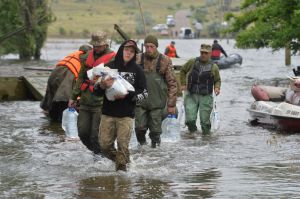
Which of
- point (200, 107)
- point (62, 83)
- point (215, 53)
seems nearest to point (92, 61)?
point (200, 107)

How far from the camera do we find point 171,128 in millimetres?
14047

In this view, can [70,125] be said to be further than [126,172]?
Yes

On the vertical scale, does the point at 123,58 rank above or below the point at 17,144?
above

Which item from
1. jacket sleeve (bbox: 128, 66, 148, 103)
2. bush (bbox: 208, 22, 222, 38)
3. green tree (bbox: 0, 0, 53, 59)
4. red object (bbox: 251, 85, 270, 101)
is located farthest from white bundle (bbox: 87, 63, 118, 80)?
bush (bbox: 208, 22, 222, 38)

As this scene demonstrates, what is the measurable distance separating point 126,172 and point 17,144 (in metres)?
3.81

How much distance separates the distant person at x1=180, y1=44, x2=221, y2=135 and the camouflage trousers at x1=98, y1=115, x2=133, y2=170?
171 inches

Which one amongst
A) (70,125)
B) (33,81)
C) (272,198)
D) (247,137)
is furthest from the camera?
(33,81)

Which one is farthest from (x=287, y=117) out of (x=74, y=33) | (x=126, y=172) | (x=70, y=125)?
(x=74, y=33)

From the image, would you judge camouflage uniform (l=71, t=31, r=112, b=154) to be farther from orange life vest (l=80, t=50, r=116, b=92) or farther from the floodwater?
the floodwater

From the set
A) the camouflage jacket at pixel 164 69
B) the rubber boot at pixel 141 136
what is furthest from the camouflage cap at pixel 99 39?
the rubber boot at pixel 141 136

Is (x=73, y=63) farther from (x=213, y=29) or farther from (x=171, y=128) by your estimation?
(x=213, y=29)

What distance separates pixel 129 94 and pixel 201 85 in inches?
185

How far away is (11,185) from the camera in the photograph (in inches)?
410

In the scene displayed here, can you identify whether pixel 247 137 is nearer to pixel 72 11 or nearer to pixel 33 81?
pixel 33 81
